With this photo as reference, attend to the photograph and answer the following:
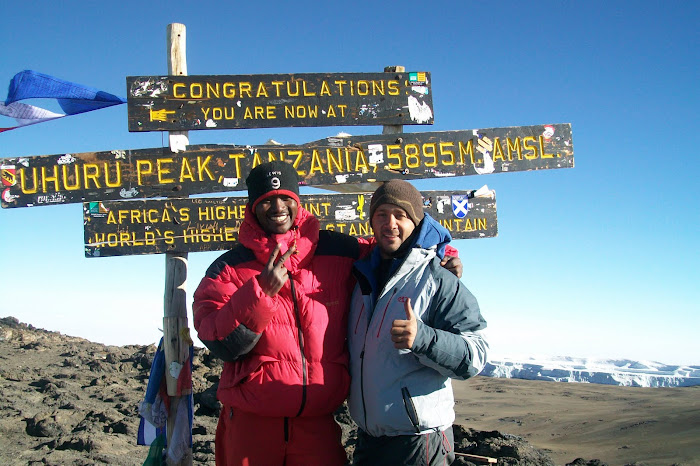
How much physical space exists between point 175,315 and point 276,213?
162 centimetres

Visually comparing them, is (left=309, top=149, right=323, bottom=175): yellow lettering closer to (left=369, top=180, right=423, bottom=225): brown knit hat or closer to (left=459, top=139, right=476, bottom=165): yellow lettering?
(left=459, top=139, right=476, bottom=165): yellow lettering

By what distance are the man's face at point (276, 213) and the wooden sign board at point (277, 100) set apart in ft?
4.60

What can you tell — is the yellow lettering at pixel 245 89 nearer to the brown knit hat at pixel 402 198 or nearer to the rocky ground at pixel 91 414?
the brown knit hat at pixel 402 198

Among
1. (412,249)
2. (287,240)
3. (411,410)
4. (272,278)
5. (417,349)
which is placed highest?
(287,240)

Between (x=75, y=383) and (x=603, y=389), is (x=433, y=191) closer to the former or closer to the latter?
(x=75, y=383)

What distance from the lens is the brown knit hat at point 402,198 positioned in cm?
309

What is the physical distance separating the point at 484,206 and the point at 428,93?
1050 millimetres

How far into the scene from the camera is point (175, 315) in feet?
14.3

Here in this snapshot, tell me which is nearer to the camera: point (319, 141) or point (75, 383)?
point (319, 141)

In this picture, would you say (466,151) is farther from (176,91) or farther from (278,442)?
(278,442)

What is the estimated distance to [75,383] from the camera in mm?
10031

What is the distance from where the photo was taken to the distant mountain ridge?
2784cm

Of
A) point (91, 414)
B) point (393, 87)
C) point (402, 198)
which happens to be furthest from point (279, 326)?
point (91, 414)

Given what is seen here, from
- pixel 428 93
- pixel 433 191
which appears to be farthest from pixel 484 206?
pixel 428 93
